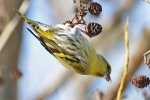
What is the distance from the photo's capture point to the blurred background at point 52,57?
0.80m

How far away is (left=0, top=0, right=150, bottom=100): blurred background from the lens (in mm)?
805

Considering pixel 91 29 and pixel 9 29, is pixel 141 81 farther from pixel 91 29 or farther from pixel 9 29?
pixel 9 29

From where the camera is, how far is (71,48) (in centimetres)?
73

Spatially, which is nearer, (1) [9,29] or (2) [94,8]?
(2) [94,8]

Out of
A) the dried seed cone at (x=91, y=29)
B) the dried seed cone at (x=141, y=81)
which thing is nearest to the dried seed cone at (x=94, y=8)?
the dried seed cone at (x=91, y=29)

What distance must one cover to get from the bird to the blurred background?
55 millimetres

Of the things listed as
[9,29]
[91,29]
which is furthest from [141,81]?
[9,29]

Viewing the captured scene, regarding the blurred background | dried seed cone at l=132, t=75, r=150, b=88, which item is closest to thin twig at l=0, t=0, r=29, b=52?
the blurred background

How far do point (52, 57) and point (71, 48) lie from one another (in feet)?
0.29

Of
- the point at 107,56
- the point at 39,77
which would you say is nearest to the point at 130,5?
the point at 107,56

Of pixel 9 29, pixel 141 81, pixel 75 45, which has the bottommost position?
pixel 141 81

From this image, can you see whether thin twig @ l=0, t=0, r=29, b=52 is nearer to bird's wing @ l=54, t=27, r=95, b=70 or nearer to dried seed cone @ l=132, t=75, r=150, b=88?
bird's wing @ l=54, t=27, r=95, b=70

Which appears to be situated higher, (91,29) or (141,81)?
(91,29)

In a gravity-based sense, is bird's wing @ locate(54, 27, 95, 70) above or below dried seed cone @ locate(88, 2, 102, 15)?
below
